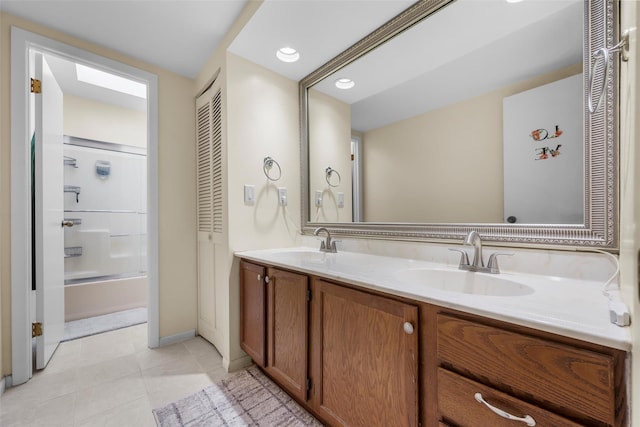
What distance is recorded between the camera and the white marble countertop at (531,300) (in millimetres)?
562

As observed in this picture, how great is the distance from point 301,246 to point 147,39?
1.89m

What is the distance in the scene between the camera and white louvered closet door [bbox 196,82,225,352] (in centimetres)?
198

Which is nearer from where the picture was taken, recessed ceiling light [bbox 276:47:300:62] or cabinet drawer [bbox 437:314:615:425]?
cabinet drawer [bbox 437:314:615:425]

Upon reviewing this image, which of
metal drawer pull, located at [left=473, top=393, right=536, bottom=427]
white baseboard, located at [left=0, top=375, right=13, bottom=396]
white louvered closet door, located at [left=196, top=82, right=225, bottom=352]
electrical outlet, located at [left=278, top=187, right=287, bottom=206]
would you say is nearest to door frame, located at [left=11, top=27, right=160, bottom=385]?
white baseboard, located at [left=0, top=375, right=13, bottom=396]

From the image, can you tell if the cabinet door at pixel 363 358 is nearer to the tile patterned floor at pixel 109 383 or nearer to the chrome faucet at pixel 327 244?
the chrome faucet at pixel 327 244

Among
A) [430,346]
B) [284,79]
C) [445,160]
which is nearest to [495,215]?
[445,160]

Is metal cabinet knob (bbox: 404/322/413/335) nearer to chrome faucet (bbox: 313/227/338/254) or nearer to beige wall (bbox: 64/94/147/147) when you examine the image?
chrome faucet (bbox: 313/227/338/254)

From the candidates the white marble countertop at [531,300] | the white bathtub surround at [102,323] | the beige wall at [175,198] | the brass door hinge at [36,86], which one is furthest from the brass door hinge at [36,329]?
the white marble countertop at [531,300]

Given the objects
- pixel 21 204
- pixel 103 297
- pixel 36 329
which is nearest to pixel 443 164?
pixel 21 204

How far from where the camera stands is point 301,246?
2178 millimetres

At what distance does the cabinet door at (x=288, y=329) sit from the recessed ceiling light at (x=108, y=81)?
242cm

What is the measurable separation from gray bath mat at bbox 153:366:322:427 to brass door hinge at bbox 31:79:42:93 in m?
2.16

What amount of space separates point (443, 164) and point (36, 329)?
9.02 feet

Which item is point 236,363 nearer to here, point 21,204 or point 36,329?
point 36,329
